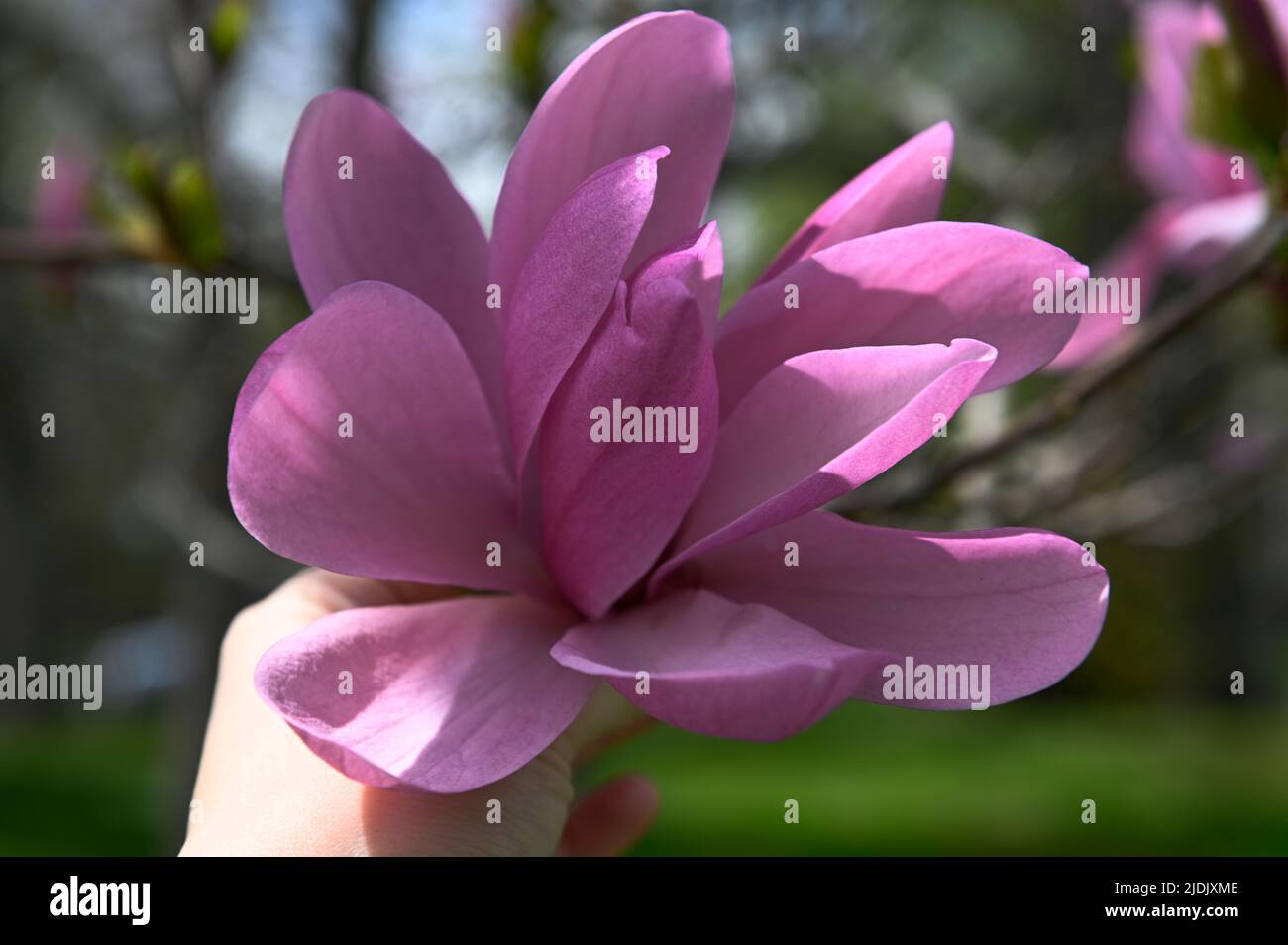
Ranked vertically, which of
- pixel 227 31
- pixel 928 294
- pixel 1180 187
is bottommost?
pixel 928 294

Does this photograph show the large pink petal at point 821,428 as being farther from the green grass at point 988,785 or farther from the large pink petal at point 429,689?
the green grass at point 988,785

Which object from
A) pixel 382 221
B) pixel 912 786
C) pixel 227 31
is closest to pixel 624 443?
pixel 382 221

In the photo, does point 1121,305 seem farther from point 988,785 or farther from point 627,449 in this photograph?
point 988,785

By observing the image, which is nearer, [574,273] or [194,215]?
[574,273]

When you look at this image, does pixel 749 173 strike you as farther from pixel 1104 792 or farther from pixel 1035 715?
pixel 1035 715

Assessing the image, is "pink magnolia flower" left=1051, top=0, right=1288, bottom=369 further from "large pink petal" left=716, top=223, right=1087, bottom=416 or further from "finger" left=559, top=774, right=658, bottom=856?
"finger" left=559, top=774, right=658, bottom=856

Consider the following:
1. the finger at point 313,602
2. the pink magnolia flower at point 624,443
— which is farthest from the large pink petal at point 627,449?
the finger at point 313,602

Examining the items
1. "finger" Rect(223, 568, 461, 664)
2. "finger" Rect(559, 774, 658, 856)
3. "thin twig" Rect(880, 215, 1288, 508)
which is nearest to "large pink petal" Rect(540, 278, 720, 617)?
"finger" Rect(223, 568, 461, 664)
